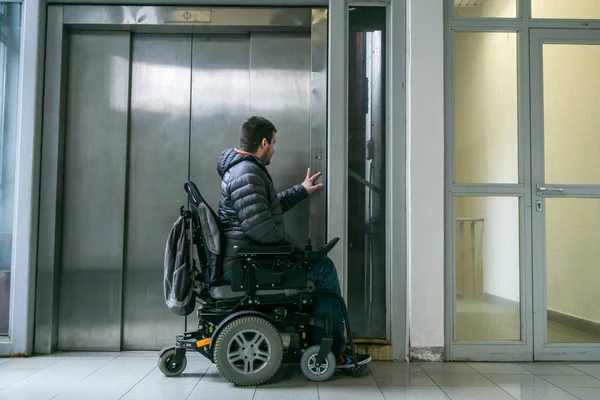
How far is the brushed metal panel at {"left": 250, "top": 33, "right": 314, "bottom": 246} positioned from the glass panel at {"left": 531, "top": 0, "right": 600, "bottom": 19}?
1.70 metres

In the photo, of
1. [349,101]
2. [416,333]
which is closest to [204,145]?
[349,101]

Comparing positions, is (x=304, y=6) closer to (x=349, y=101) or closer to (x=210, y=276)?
(x=349, y=101)

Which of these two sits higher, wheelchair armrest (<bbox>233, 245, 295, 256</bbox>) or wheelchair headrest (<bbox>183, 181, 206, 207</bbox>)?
wheelchair headrest (<bbox>183, 181, 206, 207</bbox>)

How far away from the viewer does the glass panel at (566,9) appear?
13.0 feet

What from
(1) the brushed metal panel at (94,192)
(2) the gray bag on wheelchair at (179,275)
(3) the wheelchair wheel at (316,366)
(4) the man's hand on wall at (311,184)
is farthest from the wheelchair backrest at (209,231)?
(1) the brushed metal panel at (94,192)

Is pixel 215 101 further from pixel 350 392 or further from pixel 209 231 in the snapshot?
pixel 350 392

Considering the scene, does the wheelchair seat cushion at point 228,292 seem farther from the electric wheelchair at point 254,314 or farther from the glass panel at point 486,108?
the glass panel at point 486,108

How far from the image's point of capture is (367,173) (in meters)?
3.91

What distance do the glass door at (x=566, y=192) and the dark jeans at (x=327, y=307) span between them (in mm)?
1532

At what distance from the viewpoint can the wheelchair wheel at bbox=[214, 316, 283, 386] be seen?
310 cm

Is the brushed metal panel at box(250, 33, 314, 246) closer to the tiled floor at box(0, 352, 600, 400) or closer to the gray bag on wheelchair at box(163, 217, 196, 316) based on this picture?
the gray bag on wheelchair at box(163, 217, 196, 316)

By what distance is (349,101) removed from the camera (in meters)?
3.92

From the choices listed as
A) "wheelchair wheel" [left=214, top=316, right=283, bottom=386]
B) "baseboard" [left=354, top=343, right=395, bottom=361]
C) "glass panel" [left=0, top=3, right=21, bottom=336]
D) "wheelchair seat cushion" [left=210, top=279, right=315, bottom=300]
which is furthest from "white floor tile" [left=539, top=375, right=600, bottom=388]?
"glass panel" [left=0, top=3, right=21, bottom=336]

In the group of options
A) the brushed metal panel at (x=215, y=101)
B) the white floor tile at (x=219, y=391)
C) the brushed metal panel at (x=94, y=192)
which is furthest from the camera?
the brushed metal panel at (x=215, y=101)
